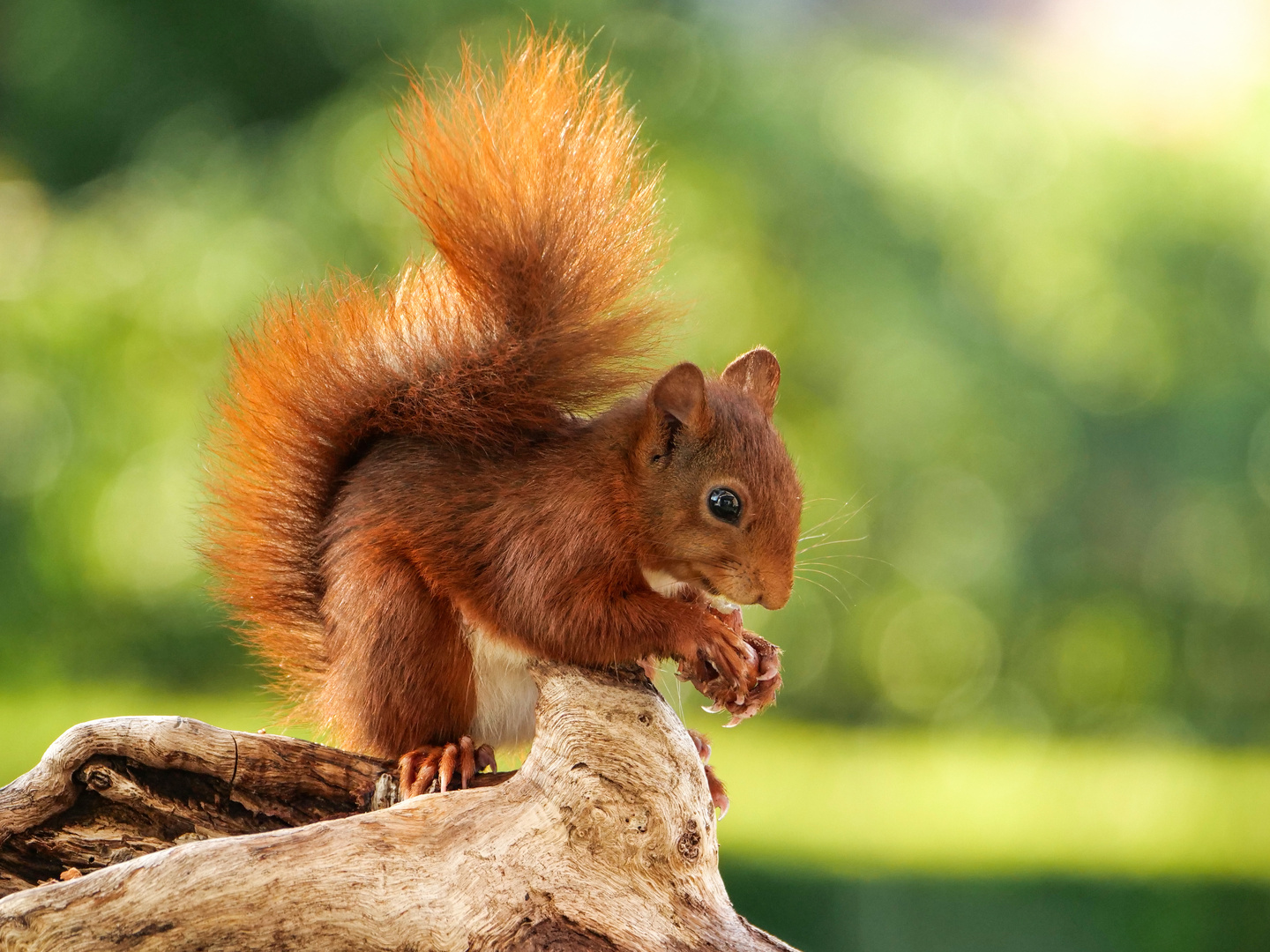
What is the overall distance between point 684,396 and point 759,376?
0.27 m

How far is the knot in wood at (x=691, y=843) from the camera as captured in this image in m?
1.57

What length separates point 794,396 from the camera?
3795 mm

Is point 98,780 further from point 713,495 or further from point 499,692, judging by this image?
point 713,495

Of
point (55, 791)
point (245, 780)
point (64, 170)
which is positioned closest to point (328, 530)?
point (245, 780)

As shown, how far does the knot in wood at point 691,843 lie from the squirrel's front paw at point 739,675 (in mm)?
183

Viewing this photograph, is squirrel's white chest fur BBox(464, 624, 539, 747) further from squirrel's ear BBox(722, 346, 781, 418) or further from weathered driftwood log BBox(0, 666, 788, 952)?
squirrel's ear BBox(722, 346, 781, 418)

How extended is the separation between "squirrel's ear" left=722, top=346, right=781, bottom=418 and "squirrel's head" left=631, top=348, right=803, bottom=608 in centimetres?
17

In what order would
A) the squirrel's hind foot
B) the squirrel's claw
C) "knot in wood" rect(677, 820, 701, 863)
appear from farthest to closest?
the squirrel's claw
the squirrel's hind foot
"knot in wood" rect(677, 820, 701, 863)

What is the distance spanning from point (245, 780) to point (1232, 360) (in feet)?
10.3

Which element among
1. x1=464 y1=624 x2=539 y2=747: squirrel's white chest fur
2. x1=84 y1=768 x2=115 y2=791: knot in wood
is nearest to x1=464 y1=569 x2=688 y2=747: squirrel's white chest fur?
x1=464 y1=624 x2=539 y2=747: squirrel's white chest fur

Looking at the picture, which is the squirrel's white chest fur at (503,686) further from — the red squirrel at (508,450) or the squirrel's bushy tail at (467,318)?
the squirrel's bushy tail at (467,318)

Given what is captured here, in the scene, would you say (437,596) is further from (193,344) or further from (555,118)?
(193,344)

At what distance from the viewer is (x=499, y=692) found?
1819 mm

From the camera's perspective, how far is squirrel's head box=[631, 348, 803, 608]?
1.62m
